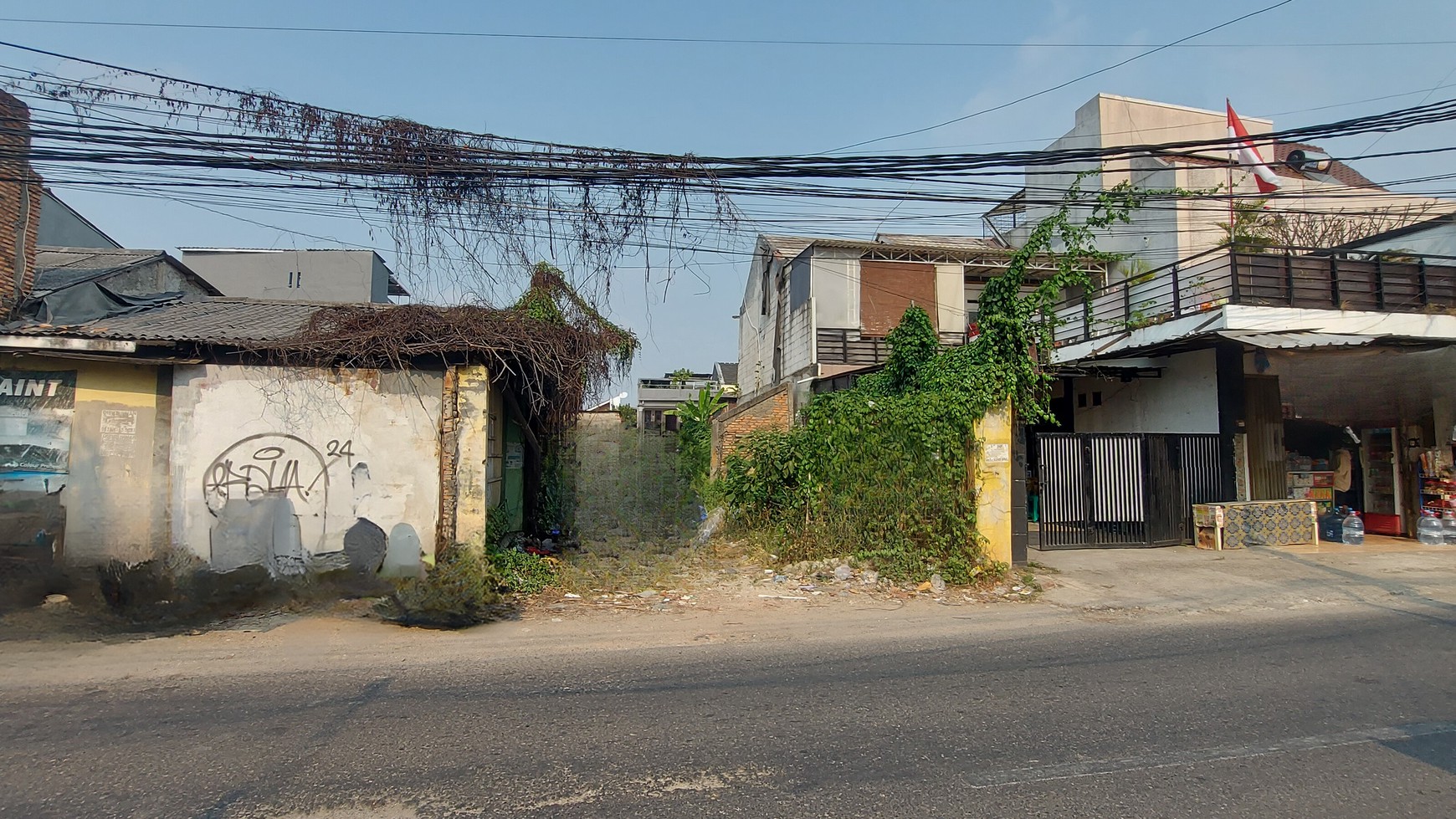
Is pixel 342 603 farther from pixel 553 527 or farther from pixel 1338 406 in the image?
pixel 1338 406

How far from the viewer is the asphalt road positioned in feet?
12.2

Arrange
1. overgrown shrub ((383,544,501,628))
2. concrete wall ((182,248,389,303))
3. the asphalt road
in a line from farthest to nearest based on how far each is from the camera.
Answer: concrete wall ((182,248,389,303)), overgrown shrub ((383,544,501,628)), the asphalt road

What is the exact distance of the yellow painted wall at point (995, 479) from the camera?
10.6 metres

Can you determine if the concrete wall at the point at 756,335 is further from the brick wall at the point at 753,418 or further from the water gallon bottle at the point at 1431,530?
the water gallon bottle at the point at 1431,530

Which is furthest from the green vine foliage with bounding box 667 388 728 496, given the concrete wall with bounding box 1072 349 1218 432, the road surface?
the road surface

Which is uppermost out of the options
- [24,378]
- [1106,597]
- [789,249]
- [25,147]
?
[789,249]

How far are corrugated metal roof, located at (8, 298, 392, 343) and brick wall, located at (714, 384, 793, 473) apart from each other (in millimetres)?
8855

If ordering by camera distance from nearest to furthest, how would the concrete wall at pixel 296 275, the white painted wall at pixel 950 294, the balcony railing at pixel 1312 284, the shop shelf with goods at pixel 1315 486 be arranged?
the balcony railing at pixel 1312 284
the shop shelf with goods at pixel 1315 486
the white painted wall at pixel 950 294
the concrete wall at pixel 296 275

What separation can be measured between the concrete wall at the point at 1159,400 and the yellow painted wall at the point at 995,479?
6.20 metres

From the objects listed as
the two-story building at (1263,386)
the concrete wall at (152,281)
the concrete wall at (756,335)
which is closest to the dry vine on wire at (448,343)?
the concrete wall at (152,281)

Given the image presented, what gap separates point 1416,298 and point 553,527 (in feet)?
51.6

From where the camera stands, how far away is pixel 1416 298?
13969 mm


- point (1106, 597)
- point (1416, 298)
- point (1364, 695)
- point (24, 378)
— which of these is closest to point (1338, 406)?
point (1416, 298)

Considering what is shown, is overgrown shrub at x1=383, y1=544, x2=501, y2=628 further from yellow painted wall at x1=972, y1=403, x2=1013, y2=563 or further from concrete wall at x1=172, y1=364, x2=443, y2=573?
yellow painted wall at x1=972, y1=403, x2=1013, y2=563
